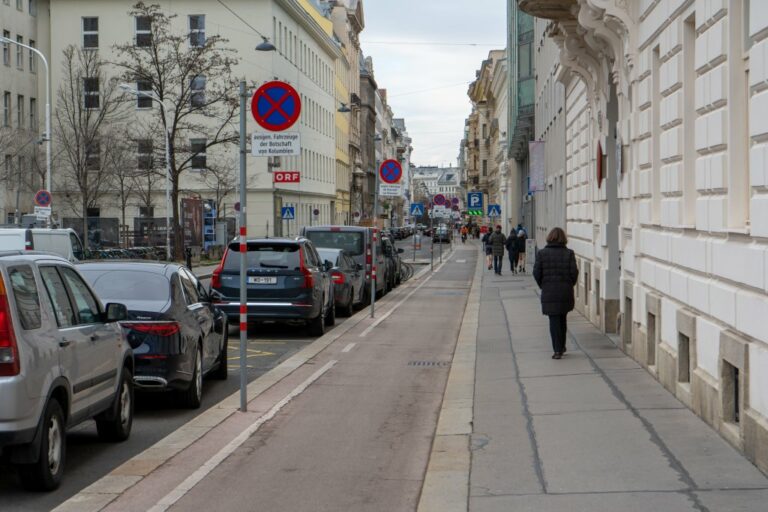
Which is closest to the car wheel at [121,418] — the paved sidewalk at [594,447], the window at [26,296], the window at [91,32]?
the window at [26,296]

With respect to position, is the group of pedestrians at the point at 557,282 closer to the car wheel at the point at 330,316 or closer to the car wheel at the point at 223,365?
the car wheel at the point at 223,365

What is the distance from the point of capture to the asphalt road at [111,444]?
7.57 meters

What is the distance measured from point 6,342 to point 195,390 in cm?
468

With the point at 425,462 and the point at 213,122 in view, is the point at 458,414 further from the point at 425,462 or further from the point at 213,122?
the point at 213,122

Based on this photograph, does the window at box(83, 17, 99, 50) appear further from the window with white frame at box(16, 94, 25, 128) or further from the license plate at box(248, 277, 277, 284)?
the license plate at box(248, 277, 277, 284)

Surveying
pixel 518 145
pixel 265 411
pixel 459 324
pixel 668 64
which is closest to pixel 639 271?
pixel 668 64

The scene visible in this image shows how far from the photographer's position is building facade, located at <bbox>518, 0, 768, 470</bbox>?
24.7 ft

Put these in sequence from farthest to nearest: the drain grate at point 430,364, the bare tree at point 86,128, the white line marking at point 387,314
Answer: the bare tree at point 86,128
the white line marking at point 387,314
the drain grate at point 430,364

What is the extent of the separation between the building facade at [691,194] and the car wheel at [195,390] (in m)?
4.63

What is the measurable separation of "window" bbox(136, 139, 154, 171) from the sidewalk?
3571cm

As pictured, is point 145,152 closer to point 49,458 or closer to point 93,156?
point 93,156

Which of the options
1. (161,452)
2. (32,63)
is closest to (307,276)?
(161,452)

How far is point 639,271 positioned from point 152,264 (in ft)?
18.1

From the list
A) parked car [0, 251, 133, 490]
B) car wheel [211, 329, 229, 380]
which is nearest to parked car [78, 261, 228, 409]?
car wheel [211, 329, 229, 380]
